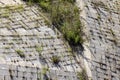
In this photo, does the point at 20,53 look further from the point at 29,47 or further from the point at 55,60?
the point at 55,60

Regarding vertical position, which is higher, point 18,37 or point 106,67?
point 18,37

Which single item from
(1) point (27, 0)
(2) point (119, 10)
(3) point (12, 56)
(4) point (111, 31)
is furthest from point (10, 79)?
(2) point (119, 10)

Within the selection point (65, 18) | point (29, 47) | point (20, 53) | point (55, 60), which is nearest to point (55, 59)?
point (55, 60)

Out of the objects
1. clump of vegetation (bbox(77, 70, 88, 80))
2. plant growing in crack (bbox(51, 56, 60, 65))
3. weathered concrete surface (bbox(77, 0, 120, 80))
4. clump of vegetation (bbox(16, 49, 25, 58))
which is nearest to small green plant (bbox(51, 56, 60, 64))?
plant growing in crack (bbox(51, 56, 60, 65))

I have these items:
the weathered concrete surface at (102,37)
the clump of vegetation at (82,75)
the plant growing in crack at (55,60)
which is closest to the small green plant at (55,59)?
the plant growing in crack at (55,60)

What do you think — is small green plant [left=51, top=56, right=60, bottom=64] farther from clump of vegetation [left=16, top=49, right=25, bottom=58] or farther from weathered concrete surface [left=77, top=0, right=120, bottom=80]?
weathered concrete surface [left=77, top=0, right=120, bottom=80]

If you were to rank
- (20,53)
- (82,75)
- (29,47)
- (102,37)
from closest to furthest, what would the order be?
(20,53), (29,47), (82,75), (102,37)

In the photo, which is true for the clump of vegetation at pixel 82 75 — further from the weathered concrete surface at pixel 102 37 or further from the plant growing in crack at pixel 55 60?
the plant growing in crack at pixel 55 60

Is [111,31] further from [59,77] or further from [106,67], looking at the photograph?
[59,77]

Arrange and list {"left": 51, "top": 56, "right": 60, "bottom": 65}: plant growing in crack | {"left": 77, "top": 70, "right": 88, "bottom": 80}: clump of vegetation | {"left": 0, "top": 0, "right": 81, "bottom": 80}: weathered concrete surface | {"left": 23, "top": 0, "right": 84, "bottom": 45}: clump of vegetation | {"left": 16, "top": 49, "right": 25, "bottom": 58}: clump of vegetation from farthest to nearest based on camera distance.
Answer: {"left": 23, "top": 0, "right": 84, "bottom": 45}: clump of vegetation < {"left": 77, "top": 70, "right": 88, "bottom": 80}: clump of vegetation < {"left": 51, "top": 56, "right": 60, "bottom": 65}: plant growing in crack < {"left": 16, "top": 49, "right": 25, "bottom": 58}: clump of vegetation < {"left": 0, "top": 0, "right": 81, "bottom": 80}: weathered concrete surface
